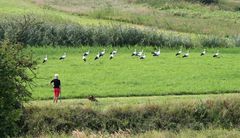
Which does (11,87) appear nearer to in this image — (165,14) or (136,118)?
(136,118)

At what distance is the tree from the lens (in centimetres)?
2819

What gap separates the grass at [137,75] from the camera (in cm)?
3294

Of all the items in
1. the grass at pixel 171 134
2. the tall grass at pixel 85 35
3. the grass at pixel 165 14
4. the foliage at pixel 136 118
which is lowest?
the grass at pixel 171 134

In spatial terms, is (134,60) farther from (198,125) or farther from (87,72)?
(198,125)

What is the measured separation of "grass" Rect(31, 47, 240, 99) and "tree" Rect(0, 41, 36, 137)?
1992 millimetres

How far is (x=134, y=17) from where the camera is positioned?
66.2 meters

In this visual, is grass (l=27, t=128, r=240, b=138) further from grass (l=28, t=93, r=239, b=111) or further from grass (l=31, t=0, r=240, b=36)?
grass (l=31, t=0, r=240, b=36)

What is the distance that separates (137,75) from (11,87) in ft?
33.0

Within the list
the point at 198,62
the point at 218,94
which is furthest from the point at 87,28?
the point at 218,94

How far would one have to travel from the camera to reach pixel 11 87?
95.8 feet

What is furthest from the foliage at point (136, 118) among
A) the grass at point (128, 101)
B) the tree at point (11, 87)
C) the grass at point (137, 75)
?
the grass at point (137, 75)

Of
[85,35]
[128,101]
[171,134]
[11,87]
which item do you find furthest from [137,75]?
[85,35]

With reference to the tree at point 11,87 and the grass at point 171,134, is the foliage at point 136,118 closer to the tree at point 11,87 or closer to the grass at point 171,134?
the tree at point 11,87

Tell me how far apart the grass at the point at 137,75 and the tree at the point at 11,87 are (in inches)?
78.4
